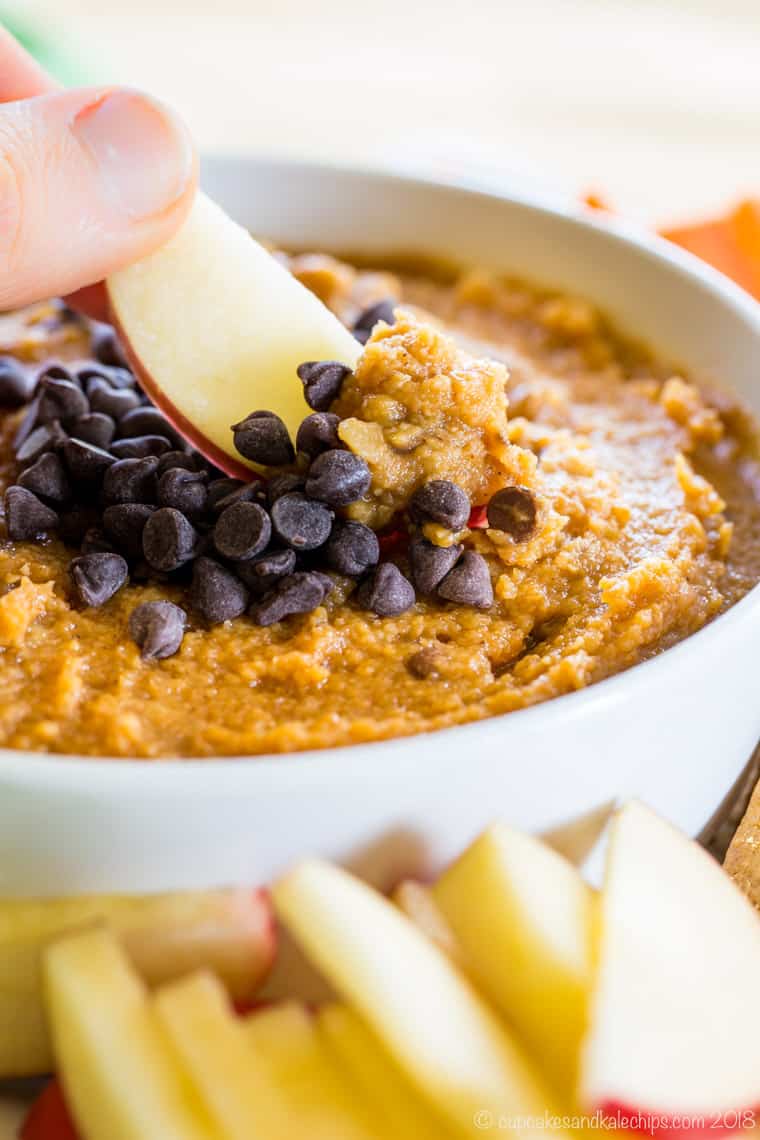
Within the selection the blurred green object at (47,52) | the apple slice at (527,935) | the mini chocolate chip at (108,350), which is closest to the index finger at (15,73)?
the mini chocolate chip at (108,350)

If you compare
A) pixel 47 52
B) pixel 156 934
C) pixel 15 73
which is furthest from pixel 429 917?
pixel 47 52

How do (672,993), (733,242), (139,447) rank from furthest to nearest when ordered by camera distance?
(733,242) < (139,447) < (672,993)

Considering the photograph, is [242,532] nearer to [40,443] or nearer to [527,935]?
[40,443]

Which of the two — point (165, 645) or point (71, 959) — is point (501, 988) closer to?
point (71, 959)

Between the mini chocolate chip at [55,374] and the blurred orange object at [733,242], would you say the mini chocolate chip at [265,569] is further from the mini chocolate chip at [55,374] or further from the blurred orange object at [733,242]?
the blurred orange object at [733,242]

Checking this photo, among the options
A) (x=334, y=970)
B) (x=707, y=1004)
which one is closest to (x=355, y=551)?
(x=334, y=970)
